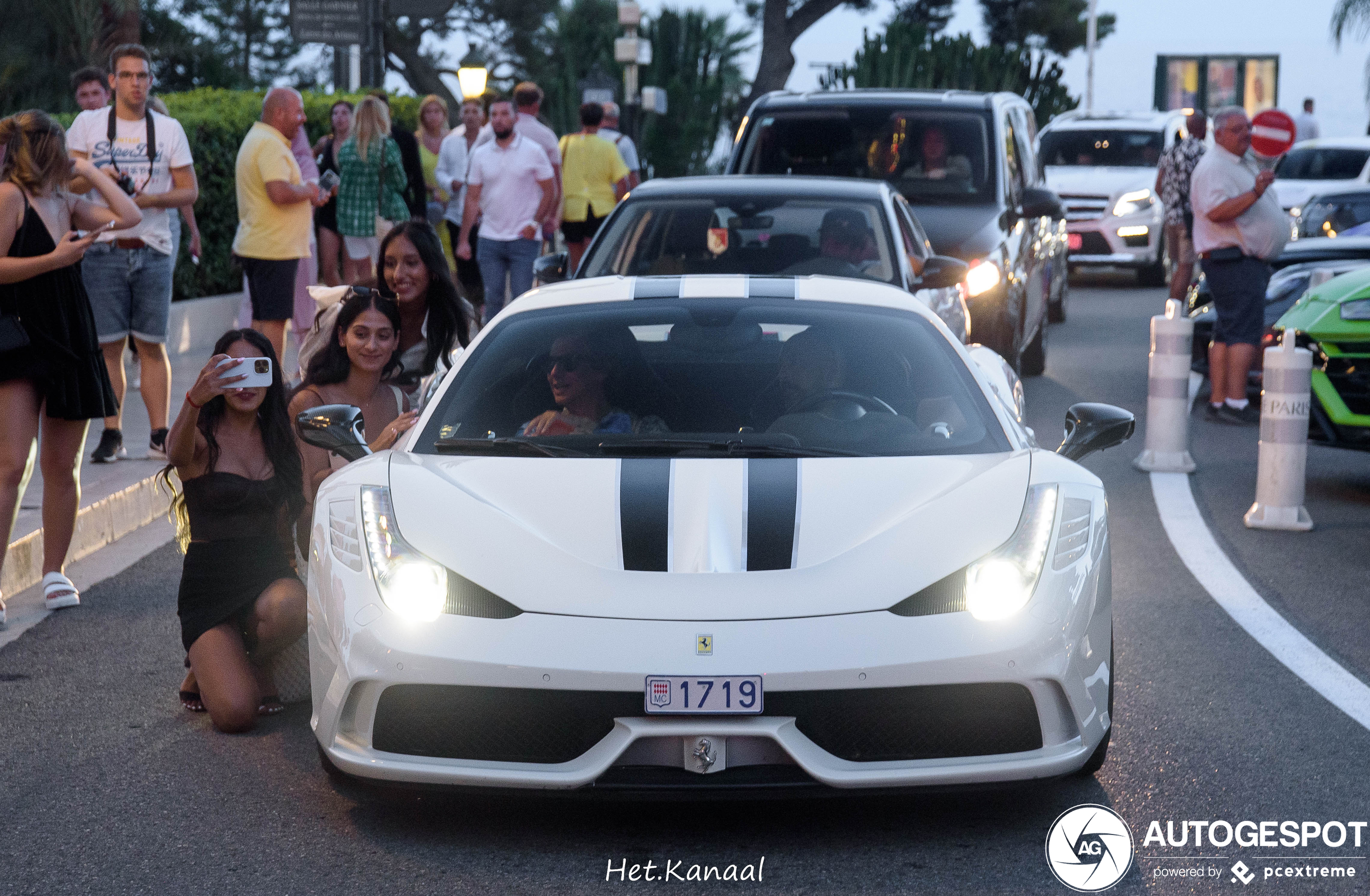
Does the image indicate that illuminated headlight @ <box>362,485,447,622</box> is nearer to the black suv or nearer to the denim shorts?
the denim shorts

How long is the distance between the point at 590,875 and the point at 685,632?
1.92 ft

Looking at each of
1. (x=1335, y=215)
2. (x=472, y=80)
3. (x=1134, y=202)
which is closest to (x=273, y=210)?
(x=1335, y=215)

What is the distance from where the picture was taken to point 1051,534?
4.41 m

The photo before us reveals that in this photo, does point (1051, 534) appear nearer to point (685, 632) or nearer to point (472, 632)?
point (685, 632)

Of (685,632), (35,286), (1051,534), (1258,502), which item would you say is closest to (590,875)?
(685,632)

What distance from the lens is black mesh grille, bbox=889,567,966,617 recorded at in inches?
163

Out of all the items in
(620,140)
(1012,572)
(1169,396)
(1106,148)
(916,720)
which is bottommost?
(1169,396)

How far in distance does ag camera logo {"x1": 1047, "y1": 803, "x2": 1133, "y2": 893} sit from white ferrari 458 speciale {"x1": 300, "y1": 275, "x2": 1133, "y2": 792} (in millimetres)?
167

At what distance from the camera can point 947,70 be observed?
44.2m

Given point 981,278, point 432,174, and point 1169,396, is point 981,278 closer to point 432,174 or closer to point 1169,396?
point 1169,396

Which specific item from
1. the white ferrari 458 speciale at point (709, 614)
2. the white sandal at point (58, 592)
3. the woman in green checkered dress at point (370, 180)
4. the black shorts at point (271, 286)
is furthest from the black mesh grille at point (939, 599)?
the woman in green checkered dress at point (370, 180)

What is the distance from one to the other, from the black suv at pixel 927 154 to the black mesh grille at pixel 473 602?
793 cm

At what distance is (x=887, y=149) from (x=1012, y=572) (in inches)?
340

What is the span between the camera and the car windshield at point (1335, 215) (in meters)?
17.2
